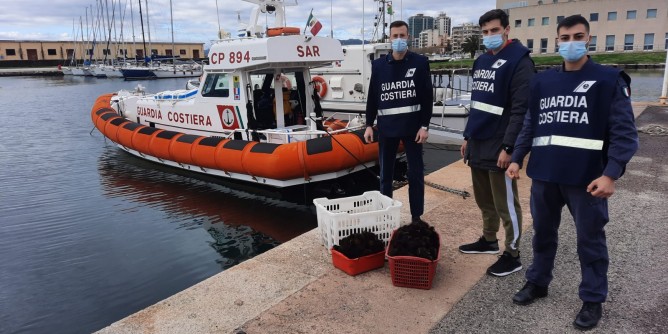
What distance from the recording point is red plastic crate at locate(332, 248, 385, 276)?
11.4 feet

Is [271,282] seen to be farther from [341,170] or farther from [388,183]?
[341,170]

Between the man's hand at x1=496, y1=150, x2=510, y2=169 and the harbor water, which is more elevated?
the man's hand at x1=496, y1=150, x2=510, y2=169

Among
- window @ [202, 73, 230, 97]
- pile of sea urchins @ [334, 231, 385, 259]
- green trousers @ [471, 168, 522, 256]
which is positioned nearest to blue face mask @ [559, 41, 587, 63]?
green trousers @ [471, 168, 522, 256]

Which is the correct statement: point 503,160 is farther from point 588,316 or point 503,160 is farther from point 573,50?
point 588,316

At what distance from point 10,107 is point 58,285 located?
24070 millimetres

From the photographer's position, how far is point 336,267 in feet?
12.0

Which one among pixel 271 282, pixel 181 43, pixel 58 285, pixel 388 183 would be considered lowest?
pixel 58 285

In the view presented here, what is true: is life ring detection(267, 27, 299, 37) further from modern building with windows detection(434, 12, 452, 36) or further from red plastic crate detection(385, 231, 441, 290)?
modern building with windows detection(434, 12, 452, 36)

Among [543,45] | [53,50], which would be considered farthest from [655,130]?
[53,50]

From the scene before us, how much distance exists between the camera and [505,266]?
3375 mm

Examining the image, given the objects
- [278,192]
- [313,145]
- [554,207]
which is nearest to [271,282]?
[554,207]

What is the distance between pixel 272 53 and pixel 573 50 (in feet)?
17.6

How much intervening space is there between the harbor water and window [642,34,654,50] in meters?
63.4

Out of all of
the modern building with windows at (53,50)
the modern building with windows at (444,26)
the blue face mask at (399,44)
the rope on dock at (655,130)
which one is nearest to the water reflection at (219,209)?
the blue face mask at (399,44)
